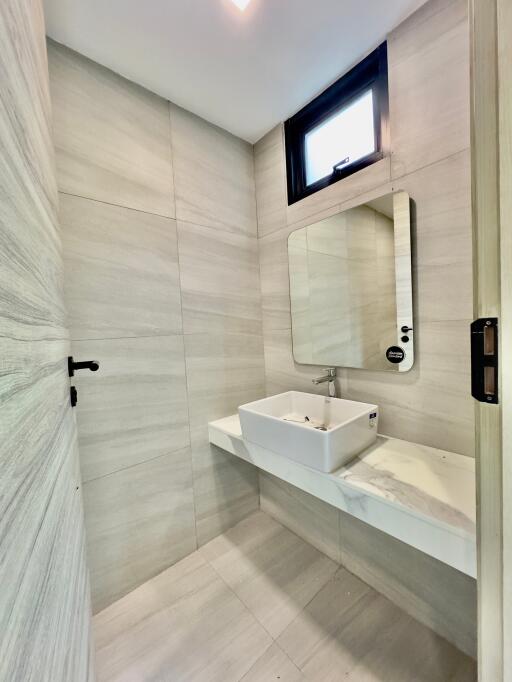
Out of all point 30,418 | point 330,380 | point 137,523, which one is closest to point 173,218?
point 330,380

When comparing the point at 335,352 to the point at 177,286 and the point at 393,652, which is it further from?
the point at 393,652

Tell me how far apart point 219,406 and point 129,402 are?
52 cm

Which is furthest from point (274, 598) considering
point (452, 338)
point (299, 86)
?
point (299, 86)

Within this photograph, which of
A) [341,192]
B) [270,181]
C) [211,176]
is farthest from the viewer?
[270,181]

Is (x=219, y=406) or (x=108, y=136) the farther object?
(x=219, y=406)

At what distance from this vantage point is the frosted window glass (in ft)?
4.38

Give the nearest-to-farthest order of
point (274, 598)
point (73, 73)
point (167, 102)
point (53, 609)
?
1. point (53, 609)
2. point (73, 73)
3. point (274, 598)
4. point (167, 102)

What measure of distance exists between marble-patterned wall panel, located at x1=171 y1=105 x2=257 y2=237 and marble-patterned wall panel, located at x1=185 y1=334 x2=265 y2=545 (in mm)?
703

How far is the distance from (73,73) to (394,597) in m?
2.72

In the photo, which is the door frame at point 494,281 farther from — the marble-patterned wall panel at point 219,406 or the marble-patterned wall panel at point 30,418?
the marble-patterned wall panel at point 219,406

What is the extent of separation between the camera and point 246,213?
180 cm

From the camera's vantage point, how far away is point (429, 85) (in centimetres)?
108

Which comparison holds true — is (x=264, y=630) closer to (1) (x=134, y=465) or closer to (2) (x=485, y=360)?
(1) (x=134, y=465)

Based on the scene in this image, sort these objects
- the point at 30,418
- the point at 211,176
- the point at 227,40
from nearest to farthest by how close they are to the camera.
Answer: the point at 30,418
the point at 227,40
the point at 211,176
